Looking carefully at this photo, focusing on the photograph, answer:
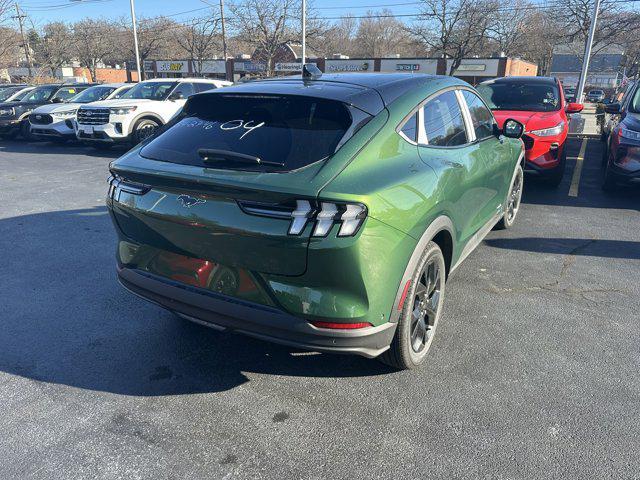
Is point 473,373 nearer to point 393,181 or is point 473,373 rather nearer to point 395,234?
point 395,234

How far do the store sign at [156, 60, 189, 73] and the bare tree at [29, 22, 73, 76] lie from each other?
29.6ft

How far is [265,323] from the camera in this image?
8.04 feet

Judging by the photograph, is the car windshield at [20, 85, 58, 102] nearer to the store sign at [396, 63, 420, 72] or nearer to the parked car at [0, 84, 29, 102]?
the parked car at [0, 84, 29, 102]

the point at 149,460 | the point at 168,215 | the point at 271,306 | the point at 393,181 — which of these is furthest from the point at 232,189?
the point at 149,460

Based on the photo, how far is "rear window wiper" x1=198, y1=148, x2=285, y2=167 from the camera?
249 cm

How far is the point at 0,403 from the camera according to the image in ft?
9.05

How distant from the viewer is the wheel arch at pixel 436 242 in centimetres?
260

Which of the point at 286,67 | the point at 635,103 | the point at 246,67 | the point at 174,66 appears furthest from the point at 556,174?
the point at 174,66

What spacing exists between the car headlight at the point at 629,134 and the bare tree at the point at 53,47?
166ft

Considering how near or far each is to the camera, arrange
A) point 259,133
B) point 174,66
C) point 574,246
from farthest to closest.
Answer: point 174,66 → point 574,246 → point 259,133

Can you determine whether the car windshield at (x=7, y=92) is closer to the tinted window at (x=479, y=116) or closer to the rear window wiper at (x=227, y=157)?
the tinted window at (x=479, y=116)

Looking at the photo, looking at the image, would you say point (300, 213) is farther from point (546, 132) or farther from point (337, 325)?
point (546, 132)

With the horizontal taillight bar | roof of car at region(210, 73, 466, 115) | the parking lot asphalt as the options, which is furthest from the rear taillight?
the parking lot asphalt

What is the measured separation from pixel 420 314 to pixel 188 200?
1578 millimetres
